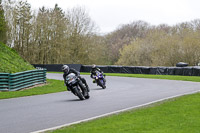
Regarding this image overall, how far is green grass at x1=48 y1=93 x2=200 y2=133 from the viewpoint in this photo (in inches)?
265

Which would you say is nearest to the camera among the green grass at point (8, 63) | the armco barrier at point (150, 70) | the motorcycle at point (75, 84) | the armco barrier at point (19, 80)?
the motorcycle at point (75, 84)

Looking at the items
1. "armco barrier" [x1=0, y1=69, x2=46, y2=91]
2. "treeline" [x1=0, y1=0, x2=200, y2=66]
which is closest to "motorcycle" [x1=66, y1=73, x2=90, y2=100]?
"armco barrier" [x1=0, y1=69, x2=46, y2=91]

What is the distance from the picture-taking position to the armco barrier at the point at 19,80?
18891mm

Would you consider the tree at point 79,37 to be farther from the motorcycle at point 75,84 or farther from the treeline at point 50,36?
the motorcycle at point 75,84

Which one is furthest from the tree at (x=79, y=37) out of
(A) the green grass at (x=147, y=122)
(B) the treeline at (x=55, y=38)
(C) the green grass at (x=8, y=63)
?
(A) the green grass at (x=147, y=122)

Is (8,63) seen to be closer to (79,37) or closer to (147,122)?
(147,122)

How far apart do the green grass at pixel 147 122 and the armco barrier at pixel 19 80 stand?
11188mm

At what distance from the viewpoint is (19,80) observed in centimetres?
2033

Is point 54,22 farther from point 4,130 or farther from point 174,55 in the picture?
point 4,130

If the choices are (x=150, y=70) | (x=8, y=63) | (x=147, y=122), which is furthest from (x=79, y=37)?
(x=147, y=122)

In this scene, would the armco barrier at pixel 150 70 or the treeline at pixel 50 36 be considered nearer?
the armco barrier at pixel 150 70

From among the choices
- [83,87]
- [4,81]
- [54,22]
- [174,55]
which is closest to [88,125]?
[83,87]

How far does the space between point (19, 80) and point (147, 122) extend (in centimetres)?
1401

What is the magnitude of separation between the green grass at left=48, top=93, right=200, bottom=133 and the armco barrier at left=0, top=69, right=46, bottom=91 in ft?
36.7
